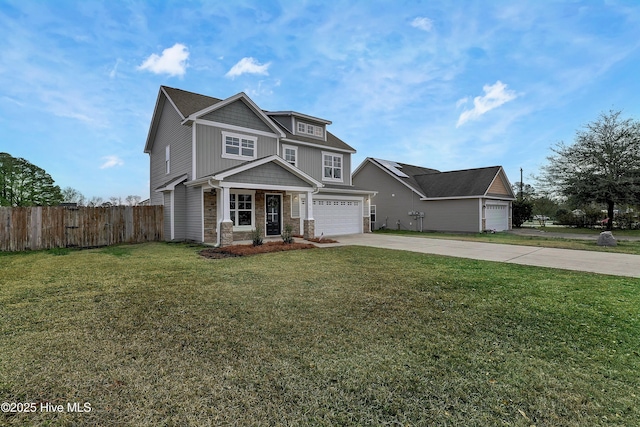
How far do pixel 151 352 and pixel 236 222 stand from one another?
35.4 feet

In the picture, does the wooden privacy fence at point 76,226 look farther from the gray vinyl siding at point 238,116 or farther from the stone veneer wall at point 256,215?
the gray vinyl siding at point 238,116

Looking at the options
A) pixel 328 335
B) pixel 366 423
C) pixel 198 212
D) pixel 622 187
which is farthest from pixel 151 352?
pixel 622 187

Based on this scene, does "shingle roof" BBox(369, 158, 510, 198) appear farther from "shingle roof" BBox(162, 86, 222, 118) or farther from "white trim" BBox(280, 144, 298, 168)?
"shingle roof" BBox(162, 86, 222, 118)

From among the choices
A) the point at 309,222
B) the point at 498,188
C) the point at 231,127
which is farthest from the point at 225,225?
Answer: the point at 498,188

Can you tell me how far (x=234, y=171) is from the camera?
11.4 meters

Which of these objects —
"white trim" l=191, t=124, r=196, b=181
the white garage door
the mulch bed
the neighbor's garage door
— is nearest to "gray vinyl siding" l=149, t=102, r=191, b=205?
"white trim" l=191, t=124, r=196, b=181

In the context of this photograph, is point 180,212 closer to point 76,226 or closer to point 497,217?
point 76,226

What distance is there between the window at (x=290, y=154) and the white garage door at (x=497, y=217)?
13.8 m

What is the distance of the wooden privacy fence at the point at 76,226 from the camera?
11203mm

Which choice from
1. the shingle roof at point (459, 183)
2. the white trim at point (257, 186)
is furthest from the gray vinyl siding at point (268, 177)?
the shingle roof at point (459, 183)

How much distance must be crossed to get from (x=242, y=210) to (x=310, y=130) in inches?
290

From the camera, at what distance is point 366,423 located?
6.95 ft

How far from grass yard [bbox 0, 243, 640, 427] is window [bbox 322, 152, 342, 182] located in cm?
1276

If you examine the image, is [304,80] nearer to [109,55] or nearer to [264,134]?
[264,134]
